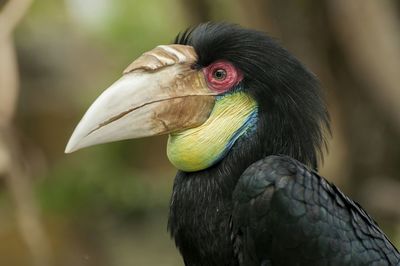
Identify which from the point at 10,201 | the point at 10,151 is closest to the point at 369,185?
the point at 10,151

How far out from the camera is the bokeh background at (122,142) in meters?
7.41

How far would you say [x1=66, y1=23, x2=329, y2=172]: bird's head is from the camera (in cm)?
393

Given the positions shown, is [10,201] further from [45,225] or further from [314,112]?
[314,112]

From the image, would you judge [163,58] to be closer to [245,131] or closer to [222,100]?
[222,100]

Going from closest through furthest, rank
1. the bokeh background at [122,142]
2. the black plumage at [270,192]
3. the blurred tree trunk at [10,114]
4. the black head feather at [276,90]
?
the black plumage at [270,192]
the black head feather at [276,90]
the blurred tree trunk at [10,114]
the bokeh background at [122,142]

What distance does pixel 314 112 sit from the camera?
4.01 meters

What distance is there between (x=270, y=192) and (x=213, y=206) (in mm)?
339

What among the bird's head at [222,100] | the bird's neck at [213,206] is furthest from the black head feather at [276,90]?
the bird's neck at [213,206]

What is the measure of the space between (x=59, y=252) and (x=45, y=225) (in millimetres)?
343

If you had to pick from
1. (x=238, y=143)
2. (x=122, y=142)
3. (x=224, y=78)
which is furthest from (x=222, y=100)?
(x=122, y=142)

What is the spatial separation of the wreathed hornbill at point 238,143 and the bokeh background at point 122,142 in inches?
104

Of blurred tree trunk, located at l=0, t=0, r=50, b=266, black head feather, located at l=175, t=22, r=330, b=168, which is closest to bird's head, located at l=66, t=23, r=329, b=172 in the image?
black head feather, located at l=175, t=22, r=330, b=168

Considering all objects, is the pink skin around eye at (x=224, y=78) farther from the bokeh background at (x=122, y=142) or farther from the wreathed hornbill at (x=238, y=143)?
the bokeh background at (x=122, y=142)

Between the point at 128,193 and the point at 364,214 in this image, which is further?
the point at 128,193
